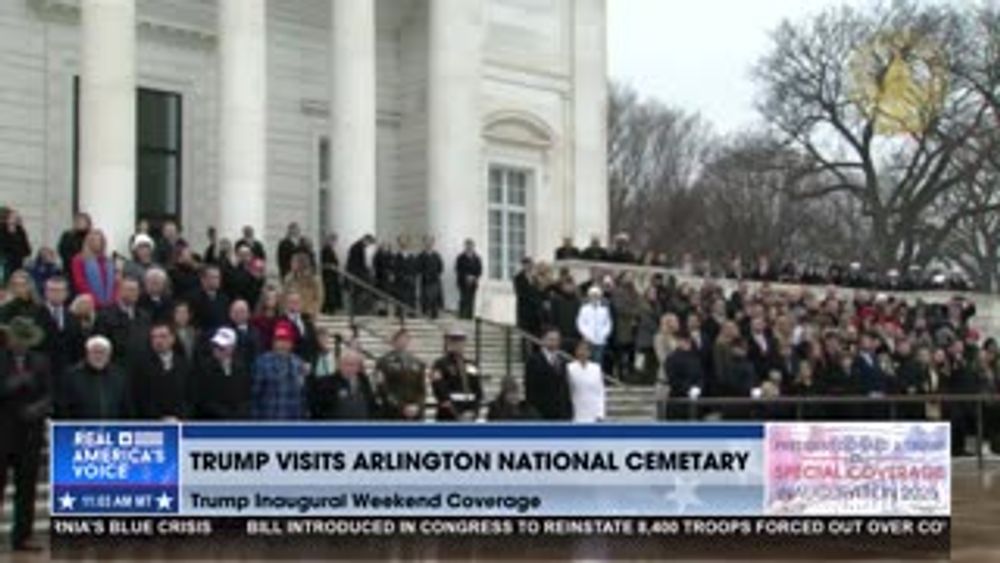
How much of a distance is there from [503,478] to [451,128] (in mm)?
20882

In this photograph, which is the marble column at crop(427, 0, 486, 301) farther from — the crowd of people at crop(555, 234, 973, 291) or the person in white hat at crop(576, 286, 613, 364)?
the person in white hat at crop(576, 286, 613, 364)

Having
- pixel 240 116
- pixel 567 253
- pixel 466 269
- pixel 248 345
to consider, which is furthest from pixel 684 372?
pixel 567 253

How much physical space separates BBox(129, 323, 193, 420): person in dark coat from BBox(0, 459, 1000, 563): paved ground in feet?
5.67

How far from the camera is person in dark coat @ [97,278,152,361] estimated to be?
50.8 feet

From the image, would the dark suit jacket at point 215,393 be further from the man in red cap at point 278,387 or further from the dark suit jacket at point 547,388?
the dark suit jacket at point 547,388

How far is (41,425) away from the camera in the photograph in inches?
540

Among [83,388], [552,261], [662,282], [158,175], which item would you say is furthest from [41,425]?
[552,261]

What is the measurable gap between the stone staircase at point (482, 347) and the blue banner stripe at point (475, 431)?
10.3m

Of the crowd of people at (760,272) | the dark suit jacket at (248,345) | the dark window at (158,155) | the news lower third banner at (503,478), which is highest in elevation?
the dark window at (158,155)

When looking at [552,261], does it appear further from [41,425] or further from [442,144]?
[41,425]

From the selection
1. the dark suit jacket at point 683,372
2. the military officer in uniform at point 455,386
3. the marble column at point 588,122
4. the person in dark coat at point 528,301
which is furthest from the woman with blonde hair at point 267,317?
the marble column at point 588,122

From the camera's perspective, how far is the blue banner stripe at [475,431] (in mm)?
12906

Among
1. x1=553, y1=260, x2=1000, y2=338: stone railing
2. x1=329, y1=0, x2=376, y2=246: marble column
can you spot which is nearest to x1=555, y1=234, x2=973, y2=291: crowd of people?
x1=553, y1=260, x2=1000, y2=338: stone railing

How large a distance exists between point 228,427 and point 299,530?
997 mm
